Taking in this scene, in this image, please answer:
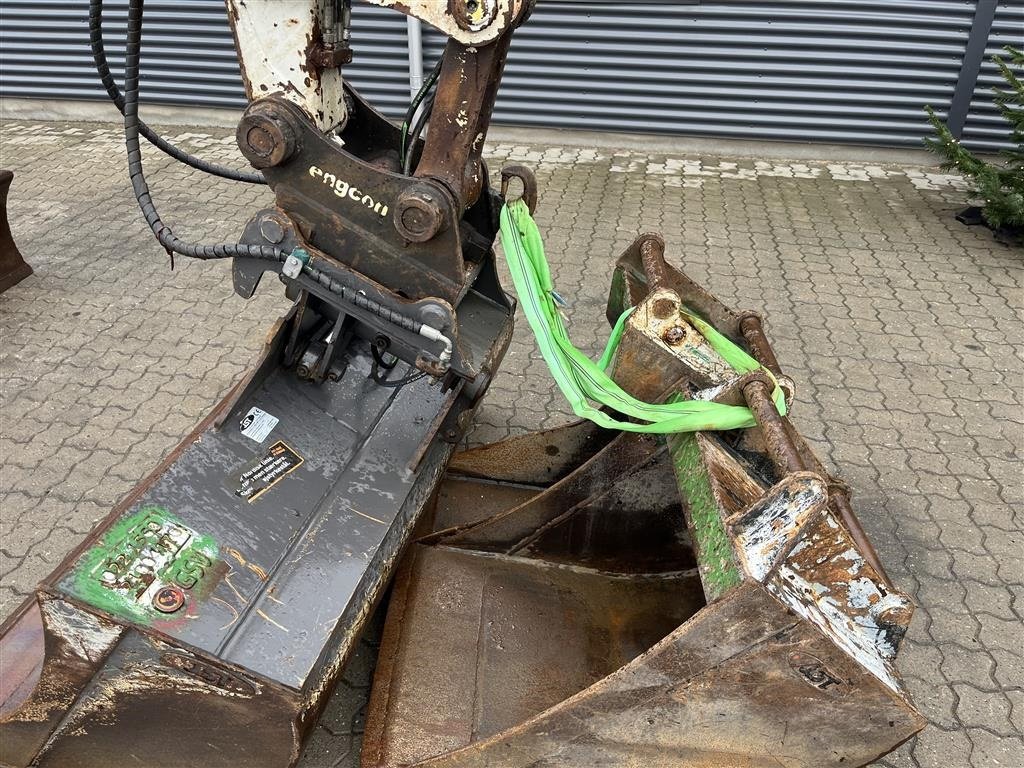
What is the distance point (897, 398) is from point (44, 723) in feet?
12.9

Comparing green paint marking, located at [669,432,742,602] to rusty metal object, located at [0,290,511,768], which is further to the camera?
rusty metal object, located at [0,290,511,768]

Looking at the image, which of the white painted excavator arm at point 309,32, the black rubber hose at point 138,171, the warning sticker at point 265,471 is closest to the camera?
the white painted excavator arm at point 309,32

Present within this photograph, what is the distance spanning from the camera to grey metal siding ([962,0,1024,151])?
21.4 ft

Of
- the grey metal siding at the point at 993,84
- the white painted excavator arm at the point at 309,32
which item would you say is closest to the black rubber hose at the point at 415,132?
the white painted excavator arm at the point at 309,32

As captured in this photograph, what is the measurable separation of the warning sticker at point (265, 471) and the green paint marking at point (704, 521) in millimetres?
1172

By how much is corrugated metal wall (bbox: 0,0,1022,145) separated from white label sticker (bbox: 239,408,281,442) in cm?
573

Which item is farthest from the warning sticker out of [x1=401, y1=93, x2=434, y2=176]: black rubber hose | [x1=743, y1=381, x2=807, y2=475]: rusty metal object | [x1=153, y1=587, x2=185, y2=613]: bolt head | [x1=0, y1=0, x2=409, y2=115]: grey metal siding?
[x1=0, y1=0, x2=409, y2=115]: grey metal siding

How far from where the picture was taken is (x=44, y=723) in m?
1.95

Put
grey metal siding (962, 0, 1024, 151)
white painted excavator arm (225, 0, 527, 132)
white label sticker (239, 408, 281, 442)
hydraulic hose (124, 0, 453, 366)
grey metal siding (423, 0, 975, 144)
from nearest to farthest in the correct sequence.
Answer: white painted excavator arm (225, 0, 527, 132) → hydraulic hose (124, 0, 453, 366) → white label sticker (239, 408, 281, 442) → grey metal siding (962, 0, 1024, 151) → grey metal siding (423, 0, 975, 144)

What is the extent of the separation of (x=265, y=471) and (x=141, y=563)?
47cm

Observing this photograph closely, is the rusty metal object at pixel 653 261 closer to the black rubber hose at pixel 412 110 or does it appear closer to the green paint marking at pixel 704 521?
the green paint marking at pixel 704 521

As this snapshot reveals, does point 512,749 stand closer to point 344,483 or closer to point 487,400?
point 344,483

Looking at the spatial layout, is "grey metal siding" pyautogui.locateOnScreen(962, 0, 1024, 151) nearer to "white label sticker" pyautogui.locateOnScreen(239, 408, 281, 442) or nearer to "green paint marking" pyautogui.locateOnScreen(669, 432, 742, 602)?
"green paint marking" pyautogui.locateOnScreen(669, 432, 742, 602)

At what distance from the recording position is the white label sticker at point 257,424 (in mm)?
2482
